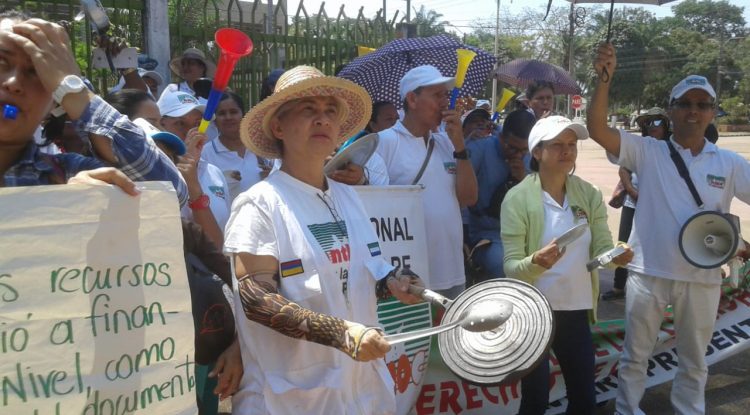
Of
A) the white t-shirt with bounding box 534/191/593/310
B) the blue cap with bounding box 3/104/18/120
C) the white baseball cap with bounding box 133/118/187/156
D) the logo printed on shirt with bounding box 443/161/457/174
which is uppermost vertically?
the blue cap with bounding box 3/104/18/120

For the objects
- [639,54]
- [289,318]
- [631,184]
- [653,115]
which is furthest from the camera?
[639,54]

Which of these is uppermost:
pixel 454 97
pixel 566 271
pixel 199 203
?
pixel 454 97

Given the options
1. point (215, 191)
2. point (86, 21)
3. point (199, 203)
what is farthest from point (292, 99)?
point (86, 21)

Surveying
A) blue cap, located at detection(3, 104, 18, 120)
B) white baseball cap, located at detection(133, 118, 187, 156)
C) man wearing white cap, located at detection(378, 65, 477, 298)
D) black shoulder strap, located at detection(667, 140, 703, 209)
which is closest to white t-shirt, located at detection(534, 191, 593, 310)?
man wearing white cap, located at detection(378, 65, 477, 298)

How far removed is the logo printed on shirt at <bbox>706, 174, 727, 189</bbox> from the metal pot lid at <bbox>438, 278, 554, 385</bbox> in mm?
Answer: 2166

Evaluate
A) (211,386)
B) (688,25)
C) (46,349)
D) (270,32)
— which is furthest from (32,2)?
(688,25)

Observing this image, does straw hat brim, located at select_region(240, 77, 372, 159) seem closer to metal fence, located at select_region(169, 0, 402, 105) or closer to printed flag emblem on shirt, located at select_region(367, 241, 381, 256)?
printed flag emblem on shirt, located at select_region(367, 241, 381, 256)

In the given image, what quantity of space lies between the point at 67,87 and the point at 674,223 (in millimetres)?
3336

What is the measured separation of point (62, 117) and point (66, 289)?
0.63 m

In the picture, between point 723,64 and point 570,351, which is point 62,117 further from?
point 723,64

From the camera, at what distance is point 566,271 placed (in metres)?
3.35

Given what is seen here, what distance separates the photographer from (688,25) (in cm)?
9188

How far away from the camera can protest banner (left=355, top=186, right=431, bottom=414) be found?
3439mm

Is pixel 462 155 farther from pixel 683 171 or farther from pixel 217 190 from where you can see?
pixel 217 190
